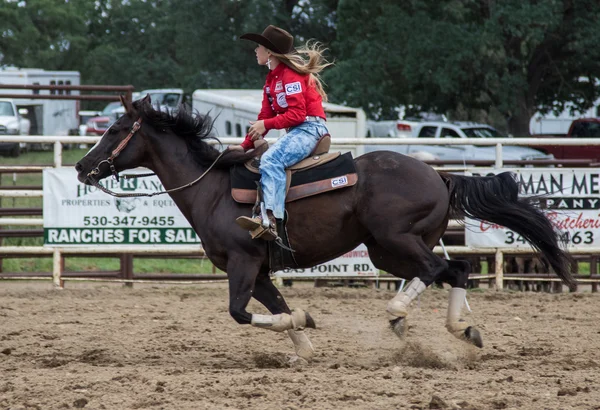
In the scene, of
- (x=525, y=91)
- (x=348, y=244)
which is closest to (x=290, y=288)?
(x=348, y=244)

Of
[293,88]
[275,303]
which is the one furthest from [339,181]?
[275,303]

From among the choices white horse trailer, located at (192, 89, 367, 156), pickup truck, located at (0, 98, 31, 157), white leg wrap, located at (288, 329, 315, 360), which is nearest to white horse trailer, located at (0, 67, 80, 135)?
pickup truck, located at (0, 98, 31, 157)

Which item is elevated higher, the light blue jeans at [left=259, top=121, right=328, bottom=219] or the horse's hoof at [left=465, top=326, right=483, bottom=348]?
the light blue jeans at [left=259, top=121, right=328, bottom=219]

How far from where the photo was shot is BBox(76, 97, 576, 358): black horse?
591 centimetres

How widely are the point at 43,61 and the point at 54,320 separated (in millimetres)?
40285

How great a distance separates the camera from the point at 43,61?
1796 inches

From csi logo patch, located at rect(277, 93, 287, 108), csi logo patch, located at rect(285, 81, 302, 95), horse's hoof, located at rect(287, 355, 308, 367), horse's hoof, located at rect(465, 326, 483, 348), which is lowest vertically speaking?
horse's hoof, located at rect(287, 355, 308, 367)

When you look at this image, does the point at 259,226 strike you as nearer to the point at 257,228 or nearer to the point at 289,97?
the point at 257,228

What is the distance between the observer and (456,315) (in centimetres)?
600

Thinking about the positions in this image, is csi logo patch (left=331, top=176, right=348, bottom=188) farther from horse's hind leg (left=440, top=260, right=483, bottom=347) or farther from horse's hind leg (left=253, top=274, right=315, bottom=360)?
horse's hind leg (left=440, top=260, right=483, bottom=347)

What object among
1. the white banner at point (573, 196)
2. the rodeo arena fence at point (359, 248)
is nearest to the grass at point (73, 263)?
the rodeo arena fence at point (359, 248)

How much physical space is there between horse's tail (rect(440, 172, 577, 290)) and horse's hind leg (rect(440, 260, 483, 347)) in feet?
1.26

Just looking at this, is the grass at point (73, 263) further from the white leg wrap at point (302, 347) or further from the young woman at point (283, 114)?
the young woman at point (283, 114)

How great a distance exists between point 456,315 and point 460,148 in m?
12.6
